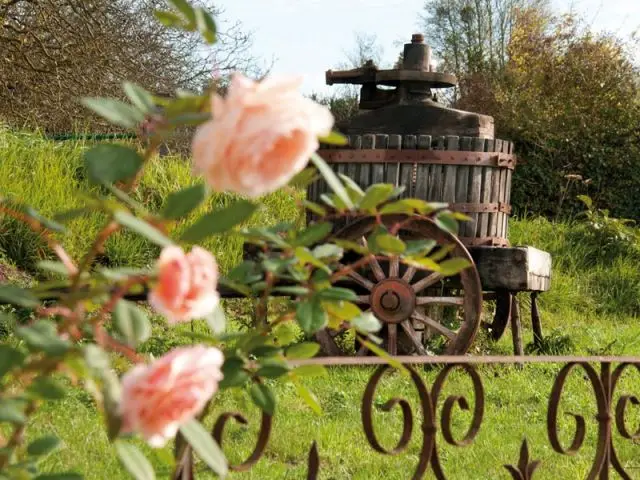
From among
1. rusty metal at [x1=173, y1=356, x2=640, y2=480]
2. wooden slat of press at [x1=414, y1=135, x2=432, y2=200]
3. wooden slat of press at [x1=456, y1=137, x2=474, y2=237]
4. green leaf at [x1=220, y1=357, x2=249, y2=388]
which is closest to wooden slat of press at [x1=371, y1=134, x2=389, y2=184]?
wooden slat of press at [x1=414, y1=135, x2=432, y2=200]

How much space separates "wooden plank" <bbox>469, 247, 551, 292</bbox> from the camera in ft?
17.9

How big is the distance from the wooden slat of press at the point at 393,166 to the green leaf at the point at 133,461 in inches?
176

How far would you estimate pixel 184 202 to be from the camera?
3.15 ft

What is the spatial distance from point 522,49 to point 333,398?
1551 centimetres

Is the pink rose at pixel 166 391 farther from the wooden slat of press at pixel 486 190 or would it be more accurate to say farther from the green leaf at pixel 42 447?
the wooden slat of press at pixel 486 190

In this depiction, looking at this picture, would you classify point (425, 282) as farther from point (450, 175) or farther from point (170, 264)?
point (170, 264)

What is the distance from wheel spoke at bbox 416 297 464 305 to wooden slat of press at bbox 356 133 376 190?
28.4 inches

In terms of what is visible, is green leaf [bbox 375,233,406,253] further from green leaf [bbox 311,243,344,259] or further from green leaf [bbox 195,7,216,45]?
green leaf [bbox 195,7,216,45]

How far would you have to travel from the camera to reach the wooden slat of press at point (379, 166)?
545 cm

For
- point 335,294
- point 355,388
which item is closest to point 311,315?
point 335,294

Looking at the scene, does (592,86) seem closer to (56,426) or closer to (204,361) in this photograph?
(56,426)

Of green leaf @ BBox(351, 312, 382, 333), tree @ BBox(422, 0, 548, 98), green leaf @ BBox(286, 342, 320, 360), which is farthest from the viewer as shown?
tree @ BBox(422, 0, 548, 98)

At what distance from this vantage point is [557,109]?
15031mm

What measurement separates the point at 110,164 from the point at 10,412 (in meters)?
0.27
